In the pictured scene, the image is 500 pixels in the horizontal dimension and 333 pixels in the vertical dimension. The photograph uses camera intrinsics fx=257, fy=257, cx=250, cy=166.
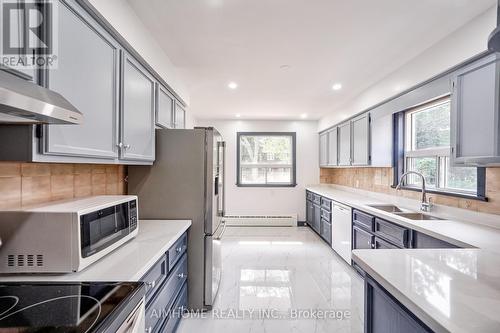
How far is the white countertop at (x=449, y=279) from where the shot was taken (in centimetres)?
82

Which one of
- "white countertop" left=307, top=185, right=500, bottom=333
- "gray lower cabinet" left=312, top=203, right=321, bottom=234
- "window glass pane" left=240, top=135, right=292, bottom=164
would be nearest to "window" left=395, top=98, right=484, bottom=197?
"white countertop" left=307, top=185, right=500, bottom=333

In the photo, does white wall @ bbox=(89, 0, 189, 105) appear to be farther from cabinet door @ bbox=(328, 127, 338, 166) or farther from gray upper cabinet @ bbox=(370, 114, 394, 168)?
cabinet door @ bbox=(328, 127, 338, 166)

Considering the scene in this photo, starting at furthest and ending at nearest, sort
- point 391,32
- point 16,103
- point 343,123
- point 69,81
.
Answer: point 343,123 → point 391,32 → point 69,81 → point 16,103

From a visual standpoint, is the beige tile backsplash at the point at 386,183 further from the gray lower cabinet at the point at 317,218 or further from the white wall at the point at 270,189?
the gray lower cabinet at the point at 317,218

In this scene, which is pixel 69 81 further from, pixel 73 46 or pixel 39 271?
pixel 39 271

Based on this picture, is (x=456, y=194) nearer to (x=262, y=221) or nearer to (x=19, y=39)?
(x=19, y=39)

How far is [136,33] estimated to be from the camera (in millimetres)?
1935

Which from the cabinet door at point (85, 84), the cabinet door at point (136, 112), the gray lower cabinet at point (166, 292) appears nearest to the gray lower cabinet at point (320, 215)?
the gray lower cabinet at point (166, 292)

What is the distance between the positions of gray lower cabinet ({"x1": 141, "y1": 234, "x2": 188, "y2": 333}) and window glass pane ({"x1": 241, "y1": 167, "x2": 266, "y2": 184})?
3853mm

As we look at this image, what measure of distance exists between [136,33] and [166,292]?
6.24 feet

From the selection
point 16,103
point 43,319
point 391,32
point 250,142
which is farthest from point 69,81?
point 250,142

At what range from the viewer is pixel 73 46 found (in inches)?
49.9

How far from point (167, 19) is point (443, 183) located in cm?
313

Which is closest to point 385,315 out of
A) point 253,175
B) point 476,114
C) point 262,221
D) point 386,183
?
point 476,114
